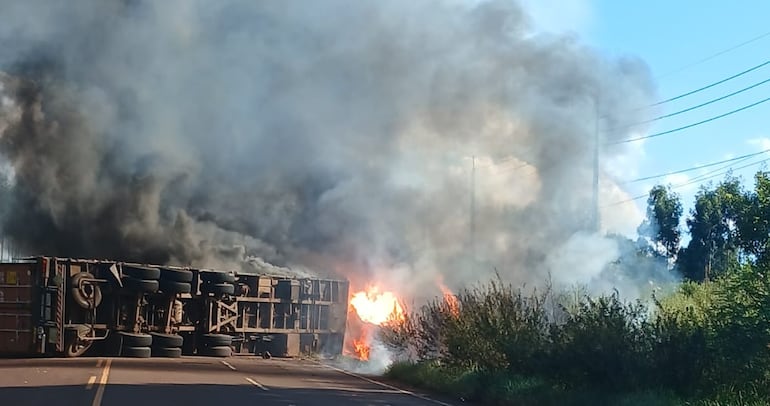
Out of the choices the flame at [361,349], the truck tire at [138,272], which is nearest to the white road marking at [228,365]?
the truck tire at [138,272]

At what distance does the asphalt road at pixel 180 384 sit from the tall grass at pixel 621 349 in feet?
6.36

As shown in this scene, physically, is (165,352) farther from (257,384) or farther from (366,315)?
(257,384)

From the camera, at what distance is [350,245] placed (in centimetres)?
3831

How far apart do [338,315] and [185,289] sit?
568 cm

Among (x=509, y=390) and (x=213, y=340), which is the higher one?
(x=213, y=340)

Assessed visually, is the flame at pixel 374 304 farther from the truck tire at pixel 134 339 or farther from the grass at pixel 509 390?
the truck tire at pixel 134 339

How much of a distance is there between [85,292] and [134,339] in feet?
6.62

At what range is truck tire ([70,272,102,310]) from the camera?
2759 centimetres

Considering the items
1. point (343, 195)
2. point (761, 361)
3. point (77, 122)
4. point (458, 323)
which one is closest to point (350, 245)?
point (343, 195)

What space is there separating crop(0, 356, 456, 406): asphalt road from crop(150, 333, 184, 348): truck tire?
1.40m

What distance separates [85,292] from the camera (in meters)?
27.8

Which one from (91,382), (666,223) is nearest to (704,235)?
A: (666,223)

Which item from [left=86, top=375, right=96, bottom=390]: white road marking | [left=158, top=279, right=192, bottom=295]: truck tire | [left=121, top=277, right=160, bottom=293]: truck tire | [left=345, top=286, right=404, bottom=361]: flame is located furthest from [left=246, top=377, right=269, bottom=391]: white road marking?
[left=345, top=286, right=404, bottom=361]: flame

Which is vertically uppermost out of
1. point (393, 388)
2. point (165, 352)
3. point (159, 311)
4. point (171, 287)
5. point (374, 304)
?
point (171, 287)
